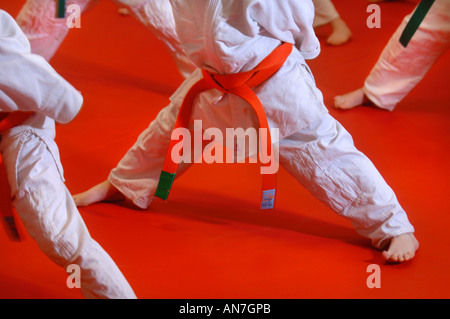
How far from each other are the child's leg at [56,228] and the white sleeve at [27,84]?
9 centimetres

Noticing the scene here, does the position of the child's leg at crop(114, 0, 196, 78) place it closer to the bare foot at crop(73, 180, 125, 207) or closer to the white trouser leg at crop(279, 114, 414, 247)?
the bare foot at crop(73, 180, 125, 207)

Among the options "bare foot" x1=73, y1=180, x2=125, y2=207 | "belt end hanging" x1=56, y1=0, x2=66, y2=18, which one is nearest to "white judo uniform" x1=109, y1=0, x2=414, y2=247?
"bare foot" x1=73, y1=180, x2=125, y2=207

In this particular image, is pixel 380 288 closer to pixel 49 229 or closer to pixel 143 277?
pixel 143 277

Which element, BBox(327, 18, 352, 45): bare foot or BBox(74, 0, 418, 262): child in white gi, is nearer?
BBox(74, 0, 418, 262): child in white gi

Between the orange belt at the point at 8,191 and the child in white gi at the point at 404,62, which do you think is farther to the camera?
the child in white gi at the point at 404,62

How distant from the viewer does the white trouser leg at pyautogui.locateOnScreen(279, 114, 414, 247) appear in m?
1.40

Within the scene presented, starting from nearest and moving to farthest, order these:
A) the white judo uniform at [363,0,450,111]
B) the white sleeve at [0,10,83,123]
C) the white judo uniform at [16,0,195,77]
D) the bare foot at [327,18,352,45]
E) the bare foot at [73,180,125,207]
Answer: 1. the white sleeve at [0,10,83,123]
2. the bare foot at [73,180,125,207]
3. the white judo uniform at [363,0,450,111]
4. the white judo uniform at [16,0,195,77]
5. the bare foot at [327,18,352,45]

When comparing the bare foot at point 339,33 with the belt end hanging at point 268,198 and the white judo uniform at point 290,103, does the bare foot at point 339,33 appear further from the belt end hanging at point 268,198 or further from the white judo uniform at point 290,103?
the belt end hanging at point 268,198

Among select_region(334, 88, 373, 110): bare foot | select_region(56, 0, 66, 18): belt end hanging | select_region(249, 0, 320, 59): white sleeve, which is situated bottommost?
select_region(334, 88, 373, 110): bare foot

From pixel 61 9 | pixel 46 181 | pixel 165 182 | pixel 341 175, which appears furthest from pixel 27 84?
pixel 61 9

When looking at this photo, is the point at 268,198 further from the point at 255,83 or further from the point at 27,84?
the point at 27,84

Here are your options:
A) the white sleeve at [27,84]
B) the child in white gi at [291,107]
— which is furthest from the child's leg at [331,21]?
the white sleeve at [27,84]

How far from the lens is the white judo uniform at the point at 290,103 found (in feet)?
4.14

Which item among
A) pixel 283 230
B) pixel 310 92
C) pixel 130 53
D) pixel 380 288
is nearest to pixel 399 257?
pixel 380 288
